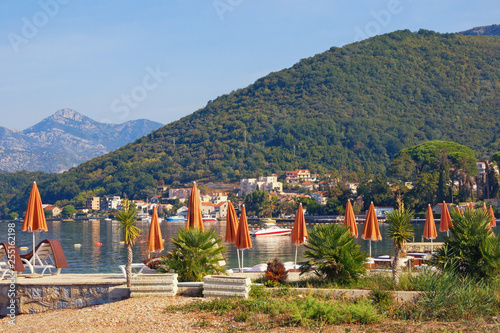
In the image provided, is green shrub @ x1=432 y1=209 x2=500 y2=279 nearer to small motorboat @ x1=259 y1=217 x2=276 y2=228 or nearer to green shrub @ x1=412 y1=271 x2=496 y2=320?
green shrub @ x1=412 y1=271 x2=496 y2=320

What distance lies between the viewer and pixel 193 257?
13.4 metres

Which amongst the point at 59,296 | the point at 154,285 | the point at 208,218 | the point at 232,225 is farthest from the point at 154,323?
the point at 208,218

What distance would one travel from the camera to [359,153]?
613 feet

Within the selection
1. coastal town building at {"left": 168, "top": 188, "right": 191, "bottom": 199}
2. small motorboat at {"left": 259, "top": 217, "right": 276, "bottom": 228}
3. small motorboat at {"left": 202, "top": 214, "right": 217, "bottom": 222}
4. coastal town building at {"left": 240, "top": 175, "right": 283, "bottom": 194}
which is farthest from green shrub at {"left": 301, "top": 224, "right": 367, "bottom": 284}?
coastal town building at {"left": 168, "top": 188, "right": 191, "bottom": 199}

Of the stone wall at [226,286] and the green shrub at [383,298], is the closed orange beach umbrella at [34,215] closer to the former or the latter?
the stone wall at [226,286]

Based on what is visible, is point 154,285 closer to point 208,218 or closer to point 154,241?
point 154,241

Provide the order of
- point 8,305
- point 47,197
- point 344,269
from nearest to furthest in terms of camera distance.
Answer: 1. point 344,269
2. point 8,305
3. point 47,197

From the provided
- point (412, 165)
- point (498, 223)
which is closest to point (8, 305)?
point (498, 223)

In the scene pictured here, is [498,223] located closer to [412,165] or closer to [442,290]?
[412,165]

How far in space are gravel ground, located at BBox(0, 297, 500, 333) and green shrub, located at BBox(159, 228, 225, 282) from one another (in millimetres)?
1054

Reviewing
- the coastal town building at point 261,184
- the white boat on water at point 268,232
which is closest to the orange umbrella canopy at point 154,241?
the white boat on water at point 268,232

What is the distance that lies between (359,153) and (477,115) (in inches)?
1620

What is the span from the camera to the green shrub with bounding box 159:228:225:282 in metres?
13.2

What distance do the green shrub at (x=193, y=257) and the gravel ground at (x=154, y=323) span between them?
1054mm
